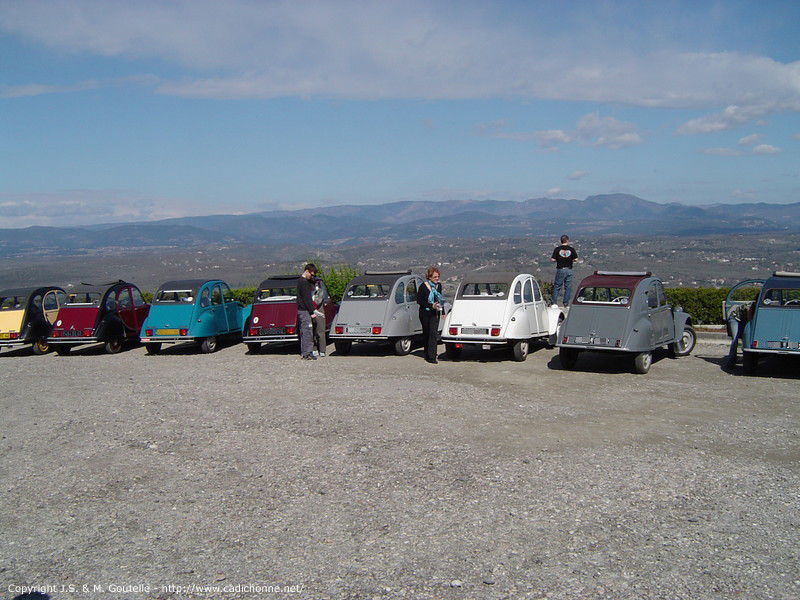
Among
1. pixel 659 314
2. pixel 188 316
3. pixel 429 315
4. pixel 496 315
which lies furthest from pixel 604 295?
pixel 188 316

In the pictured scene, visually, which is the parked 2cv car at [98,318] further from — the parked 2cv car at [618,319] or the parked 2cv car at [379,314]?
the parked 2cv car at [618,319]

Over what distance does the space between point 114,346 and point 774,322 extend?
48.6ft

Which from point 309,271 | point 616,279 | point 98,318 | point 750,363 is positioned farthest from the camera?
point 98,318

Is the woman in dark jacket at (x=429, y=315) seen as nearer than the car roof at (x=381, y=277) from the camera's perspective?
Yes

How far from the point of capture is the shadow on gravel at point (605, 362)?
1318 centimetres

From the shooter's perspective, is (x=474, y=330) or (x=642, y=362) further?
(x=474, y=330)

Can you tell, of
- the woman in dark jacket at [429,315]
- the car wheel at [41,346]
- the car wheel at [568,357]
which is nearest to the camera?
the car wheel at [568,357]

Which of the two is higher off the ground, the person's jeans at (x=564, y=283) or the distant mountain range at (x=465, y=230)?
the distant mountain range at (x=465, y=230)

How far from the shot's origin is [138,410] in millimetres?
10633

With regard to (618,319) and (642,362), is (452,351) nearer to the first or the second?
(618,319)

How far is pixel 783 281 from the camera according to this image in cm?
1245

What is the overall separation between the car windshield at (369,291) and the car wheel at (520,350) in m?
3.07

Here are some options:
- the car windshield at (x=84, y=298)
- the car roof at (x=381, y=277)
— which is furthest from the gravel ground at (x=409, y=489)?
the car windshield at (x=84, y=298)

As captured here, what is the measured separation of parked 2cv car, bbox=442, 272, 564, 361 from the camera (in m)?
13.9
